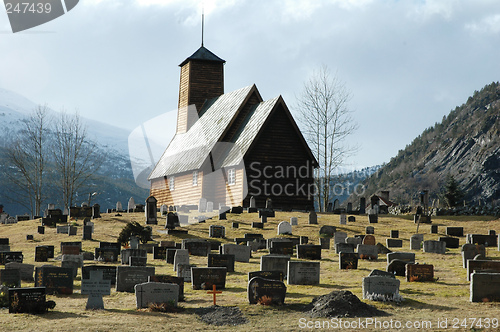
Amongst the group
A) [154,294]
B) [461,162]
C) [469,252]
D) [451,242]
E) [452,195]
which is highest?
[461,162]

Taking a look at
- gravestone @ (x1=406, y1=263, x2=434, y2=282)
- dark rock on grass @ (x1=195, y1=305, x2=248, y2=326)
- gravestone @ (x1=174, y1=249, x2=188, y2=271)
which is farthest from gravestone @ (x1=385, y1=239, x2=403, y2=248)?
dark rock on grass @ (x1=195, y1=305, x2=248, y2=326)

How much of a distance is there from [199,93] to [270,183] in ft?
58.5

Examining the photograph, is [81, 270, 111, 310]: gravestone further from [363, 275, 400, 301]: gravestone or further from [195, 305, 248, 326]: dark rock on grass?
[363, 275, 400, 301]: gravestone

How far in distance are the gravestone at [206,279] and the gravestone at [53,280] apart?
3.44 meters

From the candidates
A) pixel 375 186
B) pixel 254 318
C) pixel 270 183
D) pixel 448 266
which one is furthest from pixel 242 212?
pixel 375 186

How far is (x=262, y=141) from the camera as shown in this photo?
4238 centimetres

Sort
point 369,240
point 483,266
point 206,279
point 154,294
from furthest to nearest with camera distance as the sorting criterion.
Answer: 1. point 369,240
2. point 483,266
3. point 206,279
4. point 154,294

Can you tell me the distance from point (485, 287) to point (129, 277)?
9583 mm

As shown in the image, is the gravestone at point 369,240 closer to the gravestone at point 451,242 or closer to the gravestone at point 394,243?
the gravestone at point 394,243

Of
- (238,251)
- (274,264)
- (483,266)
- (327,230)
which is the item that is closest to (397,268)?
(483,266)

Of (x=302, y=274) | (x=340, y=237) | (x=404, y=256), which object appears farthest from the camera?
(x=340, y=237)

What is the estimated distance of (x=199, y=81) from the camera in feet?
184

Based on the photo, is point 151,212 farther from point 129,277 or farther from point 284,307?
point 284,307

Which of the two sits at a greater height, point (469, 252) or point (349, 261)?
point (469, 252)
